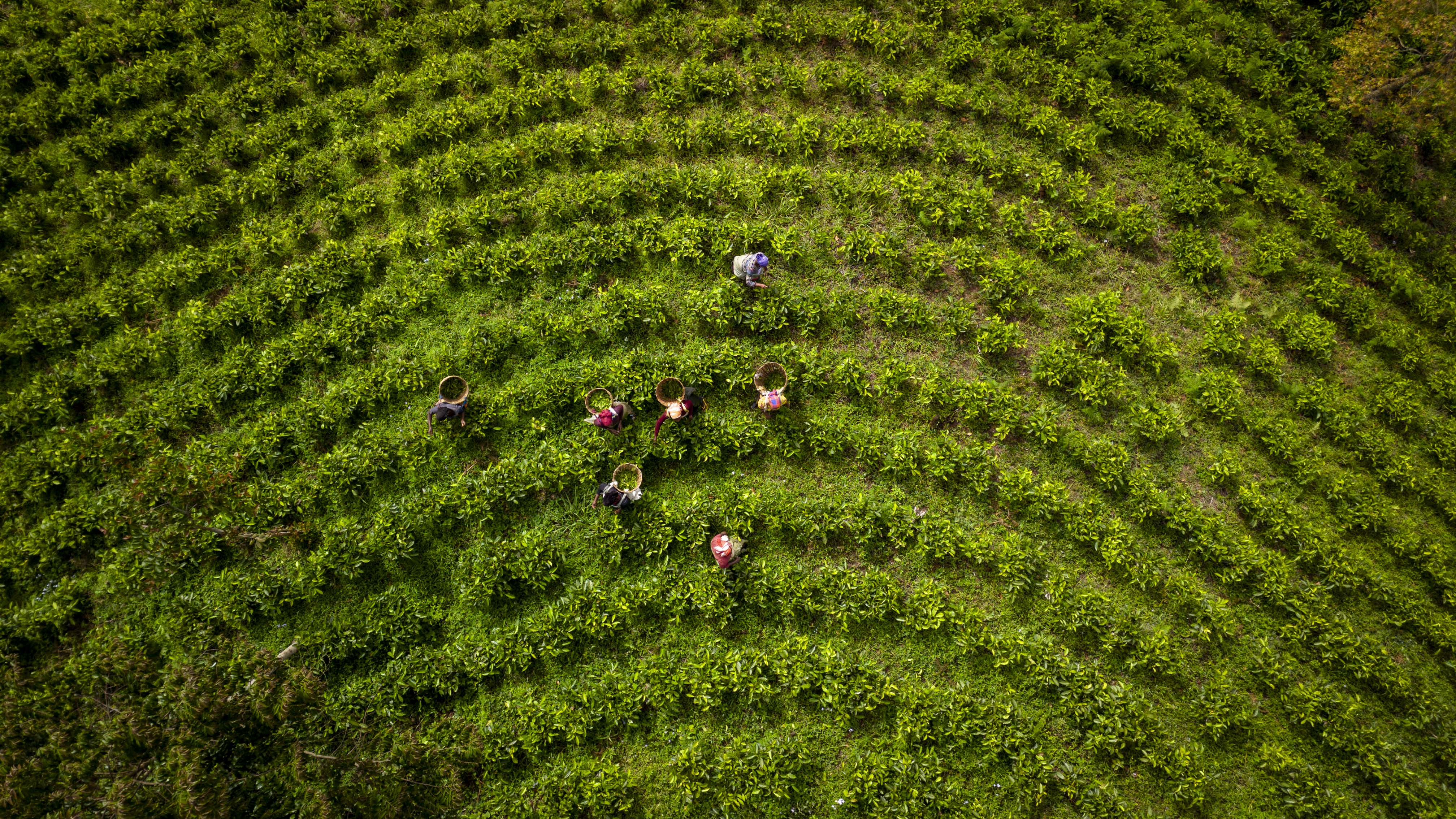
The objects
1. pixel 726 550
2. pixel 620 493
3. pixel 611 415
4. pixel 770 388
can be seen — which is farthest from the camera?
pixel 770 388

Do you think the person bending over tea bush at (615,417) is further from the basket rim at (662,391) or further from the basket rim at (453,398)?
the basket rim at (453,398)


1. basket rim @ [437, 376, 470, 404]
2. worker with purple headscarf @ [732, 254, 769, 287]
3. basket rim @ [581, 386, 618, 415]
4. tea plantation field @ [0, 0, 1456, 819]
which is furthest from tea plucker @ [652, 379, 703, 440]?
basket rim @ [437, 376, 470, 404]

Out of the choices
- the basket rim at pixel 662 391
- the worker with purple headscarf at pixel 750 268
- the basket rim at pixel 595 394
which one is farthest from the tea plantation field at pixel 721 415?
the basket rim at pixel 595 394

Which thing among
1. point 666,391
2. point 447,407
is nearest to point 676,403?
point 666,391

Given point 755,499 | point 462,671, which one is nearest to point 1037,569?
point 755,499

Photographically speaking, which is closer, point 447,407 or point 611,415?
point 611,415

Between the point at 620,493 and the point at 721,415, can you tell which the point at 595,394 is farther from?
the point at 721,415

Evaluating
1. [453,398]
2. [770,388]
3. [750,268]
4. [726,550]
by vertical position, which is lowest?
[726,550]
